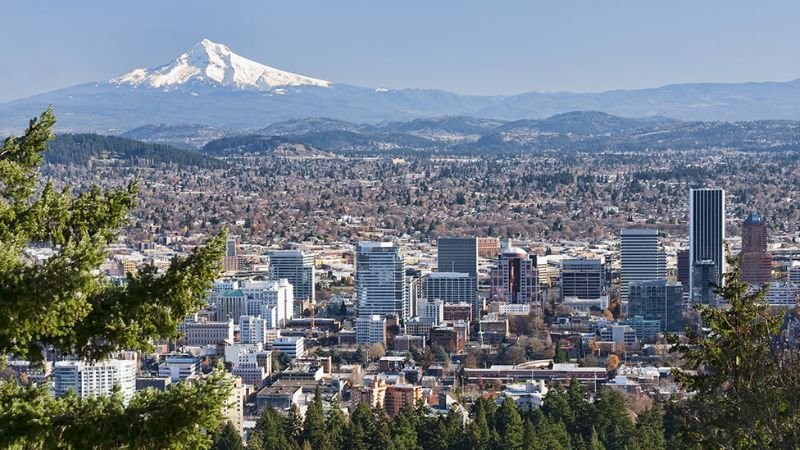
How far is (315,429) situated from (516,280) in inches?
1059

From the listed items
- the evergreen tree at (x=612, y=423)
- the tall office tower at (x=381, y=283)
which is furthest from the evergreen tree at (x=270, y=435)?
the tall office tower at (x=381, y=283)

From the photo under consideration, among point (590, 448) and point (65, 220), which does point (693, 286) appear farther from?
point (65, 220)

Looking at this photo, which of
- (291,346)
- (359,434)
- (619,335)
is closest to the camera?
(359,434)

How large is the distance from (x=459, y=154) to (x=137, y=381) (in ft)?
333

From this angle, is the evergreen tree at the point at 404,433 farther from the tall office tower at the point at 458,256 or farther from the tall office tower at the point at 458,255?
the tall office tower at the point at 458,255

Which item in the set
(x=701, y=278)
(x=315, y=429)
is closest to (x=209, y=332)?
(x=701, y=278)

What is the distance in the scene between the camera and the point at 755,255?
50.4 meters

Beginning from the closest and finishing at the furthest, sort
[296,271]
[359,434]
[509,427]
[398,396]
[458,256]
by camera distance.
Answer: [509,427], [359,434], [398,396], [296,271], [458,256]

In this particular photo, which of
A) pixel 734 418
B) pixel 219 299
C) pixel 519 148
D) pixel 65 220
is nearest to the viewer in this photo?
pixel 65 220

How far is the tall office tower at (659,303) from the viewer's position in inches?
1725

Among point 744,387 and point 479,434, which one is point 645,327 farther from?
point 744,387

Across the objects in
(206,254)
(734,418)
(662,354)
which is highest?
(206,254)

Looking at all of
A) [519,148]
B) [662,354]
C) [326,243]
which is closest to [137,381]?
[662,354]

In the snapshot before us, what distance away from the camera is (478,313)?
1857 inches
